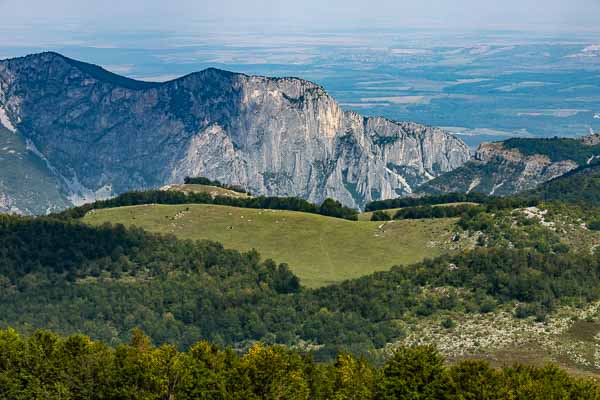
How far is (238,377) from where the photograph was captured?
9188 cm

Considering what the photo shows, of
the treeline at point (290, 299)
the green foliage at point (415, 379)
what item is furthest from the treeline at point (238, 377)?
the treeline at point (290, 299)

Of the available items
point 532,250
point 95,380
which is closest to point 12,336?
point 95,380

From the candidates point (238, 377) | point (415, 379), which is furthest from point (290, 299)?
point (415, 379)

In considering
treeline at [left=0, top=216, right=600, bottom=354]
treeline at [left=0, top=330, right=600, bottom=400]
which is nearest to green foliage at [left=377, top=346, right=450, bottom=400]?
treeline at [left=0, top=330, right=600, bottom=400]

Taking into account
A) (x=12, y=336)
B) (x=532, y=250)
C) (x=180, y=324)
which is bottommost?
(x=180, y=324)

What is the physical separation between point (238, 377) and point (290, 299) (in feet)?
288

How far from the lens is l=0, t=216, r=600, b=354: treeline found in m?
154

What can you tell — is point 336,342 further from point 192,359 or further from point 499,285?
point 192,359

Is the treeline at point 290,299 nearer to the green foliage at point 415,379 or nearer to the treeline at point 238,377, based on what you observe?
the treeline at point 238,377

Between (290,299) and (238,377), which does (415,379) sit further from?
(290,299)

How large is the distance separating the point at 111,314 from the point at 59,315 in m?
9.72

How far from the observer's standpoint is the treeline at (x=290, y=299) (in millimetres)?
153500

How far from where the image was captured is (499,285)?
157 metres

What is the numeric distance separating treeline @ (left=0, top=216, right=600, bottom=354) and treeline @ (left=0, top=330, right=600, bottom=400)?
4864 centimetres
